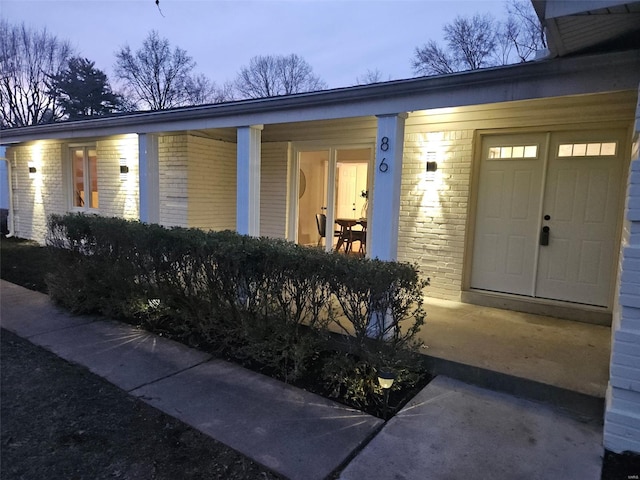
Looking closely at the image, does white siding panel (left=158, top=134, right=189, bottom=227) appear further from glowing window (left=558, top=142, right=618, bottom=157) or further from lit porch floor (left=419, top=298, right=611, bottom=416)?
glowing window (left=558, top=142, right=618, bottom=157)

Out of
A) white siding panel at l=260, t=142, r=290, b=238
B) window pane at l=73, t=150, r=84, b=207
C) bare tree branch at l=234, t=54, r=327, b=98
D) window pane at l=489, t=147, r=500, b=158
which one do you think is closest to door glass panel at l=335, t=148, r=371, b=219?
white siding panel at l=260, t=142, r=290, b=238

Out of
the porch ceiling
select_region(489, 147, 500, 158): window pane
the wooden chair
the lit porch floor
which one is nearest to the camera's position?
the lit porch floor

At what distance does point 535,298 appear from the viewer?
4.91 meters

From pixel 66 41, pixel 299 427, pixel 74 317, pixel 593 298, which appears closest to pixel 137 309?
pixel 74 317

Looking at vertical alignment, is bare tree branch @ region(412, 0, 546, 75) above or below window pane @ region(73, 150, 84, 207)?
above

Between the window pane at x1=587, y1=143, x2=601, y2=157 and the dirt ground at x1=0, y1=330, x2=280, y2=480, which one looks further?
the window pane at x1=587, y1=143, x2=601, y2=157

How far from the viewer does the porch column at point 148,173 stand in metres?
6.63

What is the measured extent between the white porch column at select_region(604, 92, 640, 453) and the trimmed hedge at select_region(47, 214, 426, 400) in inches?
50.8

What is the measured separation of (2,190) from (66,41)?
14264 mm

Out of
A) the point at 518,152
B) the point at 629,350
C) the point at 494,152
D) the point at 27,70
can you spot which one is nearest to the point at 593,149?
the point at 518,152

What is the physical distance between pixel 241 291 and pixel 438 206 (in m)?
3.04

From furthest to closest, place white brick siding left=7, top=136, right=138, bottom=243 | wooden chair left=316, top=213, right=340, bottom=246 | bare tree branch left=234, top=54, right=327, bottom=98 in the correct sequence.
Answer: bare tree branch left=234, top=54, right=327, bottom=98 → white brick siding left=7, top=136, right=138, bottom=243 → wooden chair left=316, top=213, right=340, bottom=246

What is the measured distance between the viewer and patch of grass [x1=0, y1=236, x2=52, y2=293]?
6512mm

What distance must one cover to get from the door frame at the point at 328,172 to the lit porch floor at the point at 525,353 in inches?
94.2
